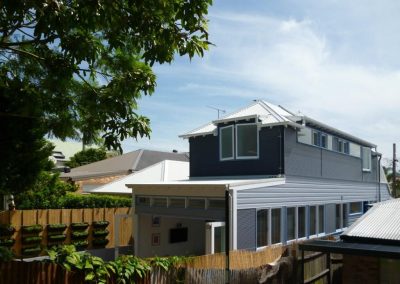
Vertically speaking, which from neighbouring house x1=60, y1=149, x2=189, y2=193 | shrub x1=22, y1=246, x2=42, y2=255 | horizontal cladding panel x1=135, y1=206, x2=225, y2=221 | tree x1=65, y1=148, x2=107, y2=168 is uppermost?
tree x1=65, y1=148, x2=107, y2=168

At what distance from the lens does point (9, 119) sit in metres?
11.6

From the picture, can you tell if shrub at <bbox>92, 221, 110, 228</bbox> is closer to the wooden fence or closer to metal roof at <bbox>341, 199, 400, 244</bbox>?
the wooden fence

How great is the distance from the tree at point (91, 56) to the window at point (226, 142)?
38.4ft

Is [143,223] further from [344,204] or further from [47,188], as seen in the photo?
[344,204]

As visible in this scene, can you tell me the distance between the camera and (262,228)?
60.3ft

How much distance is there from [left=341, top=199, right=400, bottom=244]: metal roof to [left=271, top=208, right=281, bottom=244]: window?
18.8 ft

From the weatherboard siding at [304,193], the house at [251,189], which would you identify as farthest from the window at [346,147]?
the weatherboard siding at [304,193]

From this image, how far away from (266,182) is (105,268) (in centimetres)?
1028

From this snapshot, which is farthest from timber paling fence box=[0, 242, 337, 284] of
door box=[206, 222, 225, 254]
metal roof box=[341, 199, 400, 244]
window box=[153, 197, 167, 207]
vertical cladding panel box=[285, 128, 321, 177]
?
window box=[153, 197, 167, 207]

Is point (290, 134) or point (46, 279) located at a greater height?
point (290, 134)

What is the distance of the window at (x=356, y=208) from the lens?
91.2 feet

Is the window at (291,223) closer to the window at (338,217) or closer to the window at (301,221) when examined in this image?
the window at (301,221)

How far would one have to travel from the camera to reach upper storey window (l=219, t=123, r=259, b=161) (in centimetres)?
2064

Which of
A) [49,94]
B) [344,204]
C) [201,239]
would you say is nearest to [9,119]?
[49,94]
